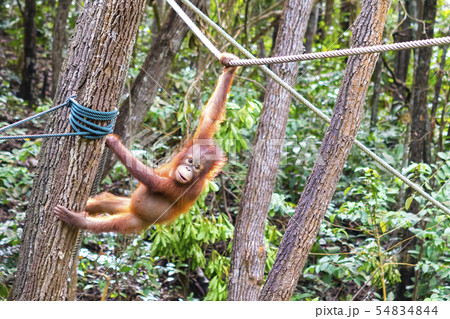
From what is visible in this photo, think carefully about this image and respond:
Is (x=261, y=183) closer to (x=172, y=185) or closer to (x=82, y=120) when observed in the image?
(x=172, y=185)

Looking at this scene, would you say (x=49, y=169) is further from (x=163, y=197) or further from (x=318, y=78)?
(x=318, y=78)

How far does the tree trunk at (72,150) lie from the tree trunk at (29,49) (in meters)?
5.11

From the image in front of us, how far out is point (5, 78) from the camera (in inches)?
294

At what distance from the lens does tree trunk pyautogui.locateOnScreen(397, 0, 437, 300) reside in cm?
488

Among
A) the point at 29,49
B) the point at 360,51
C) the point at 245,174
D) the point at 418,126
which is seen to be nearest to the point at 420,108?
the point at 418,126

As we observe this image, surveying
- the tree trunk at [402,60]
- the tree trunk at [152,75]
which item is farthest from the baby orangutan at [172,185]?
the tree trunk at [402,60]

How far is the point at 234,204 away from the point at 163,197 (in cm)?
291

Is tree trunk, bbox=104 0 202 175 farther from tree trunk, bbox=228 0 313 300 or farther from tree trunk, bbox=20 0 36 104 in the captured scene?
tree trunk, bbox=20 0 36 104

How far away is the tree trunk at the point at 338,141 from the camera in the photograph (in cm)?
286

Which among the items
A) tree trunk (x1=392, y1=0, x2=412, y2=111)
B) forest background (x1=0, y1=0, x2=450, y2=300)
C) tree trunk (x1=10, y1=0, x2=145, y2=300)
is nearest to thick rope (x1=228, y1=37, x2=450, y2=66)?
tree trunk (x1=10, y1=0, x2=145, y2=300)

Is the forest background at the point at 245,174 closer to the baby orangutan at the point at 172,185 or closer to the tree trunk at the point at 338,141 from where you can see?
the baby orangutan at the point at 172,185

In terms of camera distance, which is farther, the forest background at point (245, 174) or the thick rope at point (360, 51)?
the forest background at point (245, 174)

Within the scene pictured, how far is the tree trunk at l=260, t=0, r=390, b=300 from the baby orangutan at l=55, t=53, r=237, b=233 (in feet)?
2.23
